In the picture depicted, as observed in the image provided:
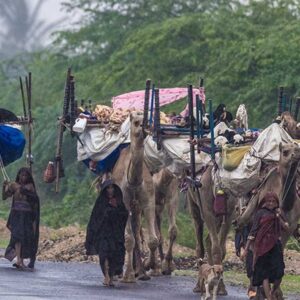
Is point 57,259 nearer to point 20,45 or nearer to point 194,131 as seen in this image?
point 194,131

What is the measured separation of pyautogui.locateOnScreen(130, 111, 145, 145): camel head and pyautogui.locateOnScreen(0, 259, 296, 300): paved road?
1.99 metres

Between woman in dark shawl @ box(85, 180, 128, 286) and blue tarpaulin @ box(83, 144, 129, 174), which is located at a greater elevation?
blue tarpaulin @ box(83, 144, 129, 174)

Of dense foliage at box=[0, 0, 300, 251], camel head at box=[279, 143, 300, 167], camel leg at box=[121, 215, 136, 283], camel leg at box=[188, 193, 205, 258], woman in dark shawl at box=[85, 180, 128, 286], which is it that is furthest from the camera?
dense foliage at box=[0, 0, 300, 251]

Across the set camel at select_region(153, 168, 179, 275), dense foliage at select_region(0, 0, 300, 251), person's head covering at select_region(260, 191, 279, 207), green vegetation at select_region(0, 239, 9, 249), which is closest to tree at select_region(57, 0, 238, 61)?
dense foliage at select_region(0, 0, 300, 251)

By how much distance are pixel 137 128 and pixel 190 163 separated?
873 mm

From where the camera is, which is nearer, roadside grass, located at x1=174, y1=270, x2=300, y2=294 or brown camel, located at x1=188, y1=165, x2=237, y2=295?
brown camel, located at x1=188, y1=165, x2=237, y2=295

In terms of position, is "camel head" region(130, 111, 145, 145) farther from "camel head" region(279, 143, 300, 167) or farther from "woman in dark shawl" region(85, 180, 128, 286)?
"camel head" region(279, 143, 300, 167)

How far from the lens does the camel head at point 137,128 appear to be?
749 inches

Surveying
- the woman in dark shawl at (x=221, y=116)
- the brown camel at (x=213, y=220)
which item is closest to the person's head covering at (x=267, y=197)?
the brown camel at (x=213, y=220)

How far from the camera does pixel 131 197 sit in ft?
66.1

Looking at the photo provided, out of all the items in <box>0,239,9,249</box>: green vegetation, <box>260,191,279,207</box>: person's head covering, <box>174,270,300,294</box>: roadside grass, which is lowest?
<box>174,270,300,294</box>: roadside grass

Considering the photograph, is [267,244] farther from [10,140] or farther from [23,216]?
[10,140]

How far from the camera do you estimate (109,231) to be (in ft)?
62.7

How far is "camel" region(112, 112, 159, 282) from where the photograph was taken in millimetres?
19250
